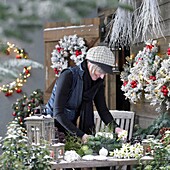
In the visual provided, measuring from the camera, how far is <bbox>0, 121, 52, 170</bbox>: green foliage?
2725mm

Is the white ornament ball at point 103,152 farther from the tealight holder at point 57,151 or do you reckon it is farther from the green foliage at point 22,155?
the green foliage at point 22,155

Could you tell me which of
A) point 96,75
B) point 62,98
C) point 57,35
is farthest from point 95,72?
point 57,35

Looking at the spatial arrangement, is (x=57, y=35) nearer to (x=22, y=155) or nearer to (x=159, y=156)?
(x=159, y=156)

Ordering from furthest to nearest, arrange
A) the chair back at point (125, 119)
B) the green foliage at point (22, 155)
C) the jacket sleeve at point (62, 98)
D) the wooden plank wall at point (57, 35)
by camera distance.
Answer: the wooden plank wall at point (57, 35)
the chair back at point (125, 119)
the jacket sleeve at point (62, 98)
the green foliage at point (22, 155)

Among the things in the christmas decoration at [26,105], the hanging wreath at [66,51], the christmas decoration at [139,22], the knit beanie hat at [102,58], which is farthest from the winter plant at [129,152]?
the christmas decoration at [26,105]

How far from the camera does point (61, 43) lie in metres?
5.97

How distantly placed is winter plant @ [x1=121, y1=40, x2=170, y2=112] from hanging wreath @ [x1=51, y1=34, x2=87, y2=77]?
2.31ft

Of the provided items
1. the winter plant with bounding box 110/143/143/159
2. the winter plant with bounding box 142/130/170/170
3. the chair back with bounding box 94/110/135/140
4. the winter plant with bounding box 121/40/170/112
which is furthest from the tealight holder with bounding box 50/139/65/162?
the chair back with bounding box 94/110/135/140

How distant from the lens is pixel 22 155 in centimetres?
278

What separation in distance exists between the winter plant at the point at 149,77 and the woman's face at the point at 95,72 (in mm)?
783

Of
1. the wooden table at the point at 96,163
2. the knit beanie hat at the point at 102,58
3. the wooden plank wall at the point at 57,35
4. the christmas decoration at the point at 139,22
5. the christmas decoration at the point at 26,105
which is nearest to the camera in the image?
the wooden table at the point at 96,163

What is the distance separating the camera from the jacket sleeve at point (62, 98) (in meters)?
3.50

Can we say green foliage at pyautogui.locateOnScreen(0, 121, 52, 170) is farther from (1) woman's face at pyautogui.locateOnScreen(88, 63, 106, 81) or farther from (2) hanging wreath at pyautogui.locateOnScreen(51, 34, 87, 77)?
(2) hanging wreath at pyautogui.locateOnScreen(51, 34, 87, 77)

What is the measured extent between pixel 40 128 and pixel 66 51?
2.88 metres
